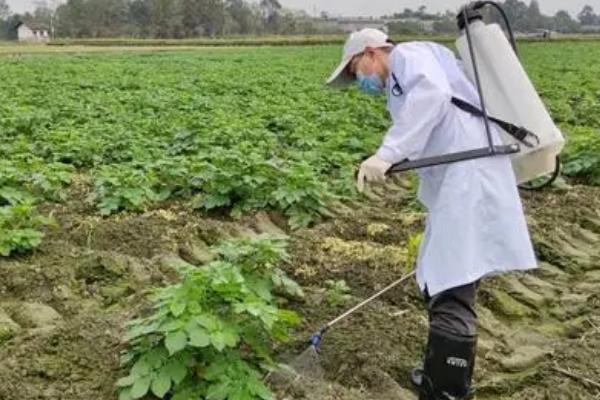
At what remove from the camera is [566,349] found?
13.8 feet

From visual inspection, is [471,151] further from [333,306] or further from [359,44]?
[333,306]

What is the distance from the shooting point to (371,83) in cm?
360

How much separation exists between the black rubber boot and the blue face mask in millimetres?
1082

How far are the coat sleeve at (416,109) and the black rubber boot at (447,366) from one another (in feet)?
2.60

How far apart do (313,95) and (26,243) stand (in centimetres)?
1084

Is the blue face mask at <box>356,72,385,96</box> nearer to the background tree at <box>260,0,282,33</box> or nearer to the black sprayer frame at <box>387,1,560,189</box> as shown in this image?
the black sprayer frame at <box>387,1,560,189</box>

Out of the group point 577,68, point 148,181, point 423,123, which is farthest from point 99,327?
point 577,68

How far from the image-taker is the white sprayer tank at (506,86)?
11.1 feet

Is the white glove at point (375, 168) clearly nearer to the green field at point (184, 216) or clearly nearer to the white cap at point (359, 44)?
the white cap at point (359, 44)

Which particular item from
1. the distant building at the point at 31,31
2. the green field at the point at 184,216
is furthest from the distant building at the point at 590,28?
the green field at the point at 184,216

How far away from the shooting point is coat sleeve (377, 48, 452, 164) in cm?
329

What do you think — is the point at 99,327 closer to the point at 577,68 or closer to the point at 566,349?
the point at 566,349

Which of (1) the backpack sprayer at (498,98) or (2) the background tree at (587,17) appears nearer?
(1) the backpack sprayer at (498,98)

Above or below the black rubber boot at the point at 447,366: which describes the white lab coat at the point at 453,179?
above
